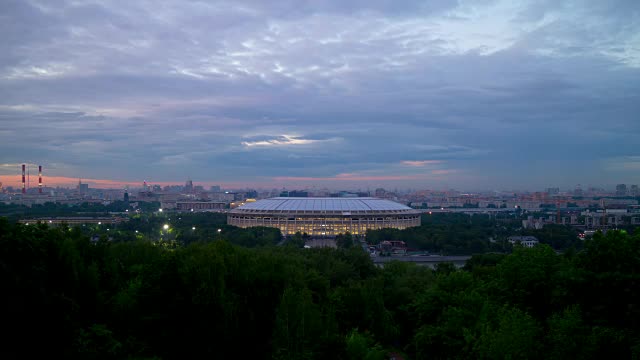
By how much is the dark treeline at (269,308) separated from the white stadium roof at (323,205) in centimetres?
5315

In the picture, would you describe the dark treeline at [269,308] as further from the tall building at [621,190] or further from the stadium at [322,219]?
the tall building at [621,190]

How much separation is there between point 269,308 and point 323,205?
60179 millimetres

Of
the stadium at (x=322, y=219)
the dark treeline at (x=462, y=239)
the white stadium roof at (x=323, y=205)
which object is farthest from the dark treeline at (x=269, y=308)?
the white stadium roof at (x=323, y=205)

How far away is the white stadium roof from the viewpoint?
2899 inches

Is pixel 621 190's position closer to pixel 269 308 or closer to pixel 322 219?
pixel 322 219

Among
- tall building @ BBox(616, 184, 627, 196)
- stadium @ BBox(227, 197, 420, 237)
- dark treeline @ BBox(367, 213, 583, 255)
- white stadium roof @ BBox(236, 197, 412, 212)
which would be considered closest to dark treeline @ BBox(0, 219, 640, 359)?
dark treeline @ BBox(367, 213, 583, 255)

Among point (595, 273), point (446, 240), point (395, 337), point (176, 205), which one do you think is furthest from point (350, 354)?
point (176, 205)

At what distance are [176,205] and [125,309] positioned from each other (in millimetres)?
125619

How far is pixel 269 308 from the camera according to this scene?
661 inches

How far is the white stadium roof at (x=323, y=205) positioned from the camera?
73.6 meters

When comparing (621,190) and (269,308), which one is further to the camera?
(621,190)

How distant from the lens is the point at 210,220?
7769 cm

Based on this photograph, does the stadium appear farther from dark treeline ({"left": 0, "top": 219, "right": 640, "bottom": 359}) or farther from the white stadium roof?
dark treeline ({"left": 0, "top": 219, "right": 640, "bottom": 359})

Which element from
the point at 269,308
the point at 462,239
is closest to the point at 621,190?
the point at 462,239
